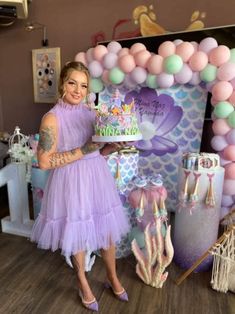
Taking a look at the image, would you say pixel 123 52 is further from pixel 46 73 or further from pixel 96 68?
pixel 46 73

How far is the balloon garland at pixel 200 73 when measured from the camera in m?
2.04

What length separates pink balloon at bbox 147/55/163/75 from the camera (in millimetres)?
2184

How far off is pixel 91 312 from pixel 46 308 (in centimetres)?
27

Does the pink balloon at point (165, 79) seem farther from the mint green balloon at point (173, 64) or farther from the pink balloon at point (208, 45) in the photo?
the pink balloon at point (208, 45)

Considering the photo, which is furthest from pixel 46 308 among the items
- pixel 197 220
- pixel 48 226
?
pixel 197 220

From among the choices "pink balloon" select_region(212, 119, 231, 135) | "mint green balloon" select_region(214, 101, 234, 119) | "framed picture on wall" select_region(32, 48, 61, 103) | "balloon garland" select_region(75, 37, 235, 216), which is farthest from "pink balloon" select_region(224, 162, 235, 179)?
"framed picture on wall" select_region(32, 48, 61, 103)

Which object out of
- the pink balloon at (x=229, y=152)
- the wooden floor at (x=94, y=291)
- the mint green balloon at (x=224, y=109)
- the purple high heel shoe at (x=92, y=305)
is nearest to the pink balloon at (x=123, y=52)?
the mint green balloon at (x=224, y=109)

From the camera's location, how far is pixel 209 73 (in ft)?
6.86

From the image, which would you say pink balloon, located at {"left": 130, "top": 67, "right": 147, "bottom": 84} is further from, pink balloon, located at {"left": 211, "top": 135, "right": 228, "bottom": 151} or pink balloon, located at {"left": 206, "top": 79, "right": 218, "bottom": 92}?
pink balloon, located at {"left": 211, "top": 135, "right": 228, "bottom": 151}

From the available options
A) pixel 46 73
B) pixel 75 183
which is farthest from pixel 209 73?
pixel 46 73

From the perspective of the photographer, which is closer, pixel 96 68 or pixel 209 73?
pixel 209 73

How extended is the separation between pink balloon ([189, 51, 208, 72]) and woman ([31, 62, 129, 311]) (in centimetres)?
105

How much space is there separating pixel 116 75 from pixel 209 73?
753 millimetres

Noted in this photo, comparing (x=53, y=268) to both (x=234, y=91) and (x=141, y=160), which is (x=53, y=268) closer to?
(x=141, y=160)
